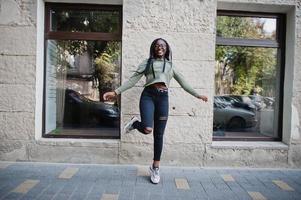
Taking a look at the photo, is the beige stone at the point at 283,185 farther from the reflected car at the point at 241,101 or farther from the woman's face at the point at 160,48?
the woman's face at the point at 160,48

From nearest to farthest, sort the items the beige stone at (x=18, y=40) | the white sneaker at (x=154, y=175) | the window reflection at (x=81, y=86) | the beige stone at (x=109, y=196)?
the beige stone at (x=109, y=196), the white sneaker at (x=154, y=175), the beige stone at (x=18, y=40), the window reflection at (x=81, y=86)

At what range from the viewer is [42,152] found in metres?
5.48

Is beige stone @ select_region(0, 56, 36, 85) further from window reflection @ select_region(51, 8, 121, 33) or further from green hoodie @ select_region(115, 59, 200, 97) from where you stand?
green hoodie @ select_region(115, 59, 200, 97)

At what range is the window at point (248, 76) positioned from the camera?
5.93 meters

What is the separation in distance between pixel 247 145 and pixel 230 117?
63 centimetres

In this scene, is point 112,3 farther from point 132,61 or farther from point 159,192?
point 159,192

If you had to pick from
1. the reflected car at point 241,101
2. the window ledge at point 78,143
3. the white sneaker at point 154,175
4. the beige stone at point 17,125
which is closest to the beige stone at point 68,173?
the window ledge at point 78,143

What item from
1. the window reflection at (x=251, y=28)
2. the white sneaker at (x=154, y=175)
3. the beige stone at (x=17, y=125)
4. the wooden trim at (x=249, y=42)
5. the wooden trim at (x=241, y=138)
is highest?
the window reflection at (x=251, y=28)

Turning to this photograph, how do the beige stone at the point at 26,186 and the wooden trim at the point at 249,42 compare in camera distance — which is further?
the wooden trim at the point at 249,42

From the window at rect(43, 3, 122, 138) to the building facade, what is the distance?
0.06ft

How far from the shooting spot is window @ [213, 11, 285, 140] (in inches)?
233

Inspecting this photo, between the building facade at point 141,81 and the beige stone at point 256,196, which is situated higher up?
the building facade at point 141,81

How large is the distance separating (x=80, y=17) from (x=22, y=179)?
279 centimetres

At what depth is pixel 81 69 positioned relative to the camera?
234 inches
